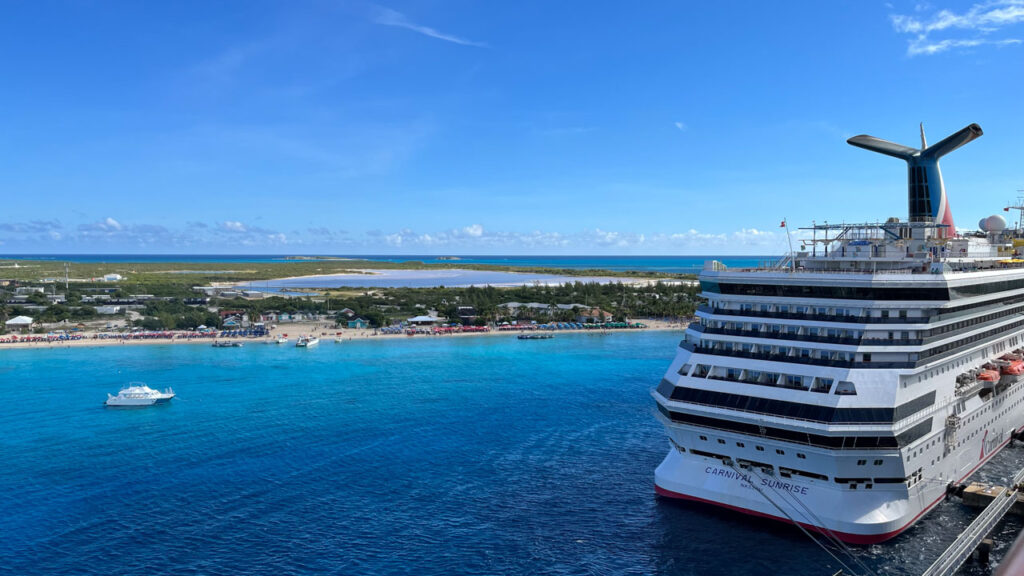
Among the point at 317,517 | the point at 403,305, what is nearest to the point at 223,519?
the point at 317,517

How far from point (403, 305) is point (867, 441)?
11924 cm

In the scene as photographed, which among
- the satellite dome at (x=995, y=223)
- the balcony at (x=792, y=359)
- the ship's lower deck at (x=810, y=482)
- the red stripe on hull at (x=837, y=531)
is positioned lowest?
the red stripe on hull at (x=837, y=531)

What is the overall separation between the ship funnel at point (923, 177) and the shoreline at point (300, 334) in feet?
237

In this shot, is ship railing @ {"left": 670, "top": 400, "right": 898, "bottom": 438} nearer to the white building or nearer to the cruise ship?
the cruise ship

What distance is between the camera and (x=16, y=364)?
81.1 m

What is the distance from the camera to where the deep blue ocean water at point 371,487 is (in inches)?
1150

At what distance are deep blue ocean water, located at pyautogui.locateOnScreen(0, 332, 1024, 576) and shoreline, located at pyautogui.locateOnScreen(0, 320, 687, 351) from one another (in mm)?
30846

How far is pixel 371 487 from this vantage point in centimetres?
3819

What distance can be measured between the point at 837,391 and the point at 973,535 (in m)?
7.55

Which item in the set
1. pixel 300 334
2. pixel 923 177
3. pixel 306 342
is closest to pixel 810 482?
pixel 923 177

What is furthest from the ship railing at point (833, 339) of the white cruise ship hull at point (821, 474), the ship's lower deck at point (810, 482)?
the ship's lower deck at point (810, 482)

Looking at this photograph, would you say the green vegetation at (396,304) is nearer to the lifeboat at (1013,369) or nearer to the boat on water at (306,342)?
the boat on water at (306,342)

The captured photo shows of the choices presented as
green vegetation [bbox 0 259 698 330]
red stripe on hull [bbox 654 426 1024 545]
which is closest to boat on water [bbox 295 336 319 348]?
green vegetation [bbox 0 259 698 330]

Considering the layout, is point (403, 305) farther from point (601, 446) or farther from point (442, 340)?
point (601, 446)
